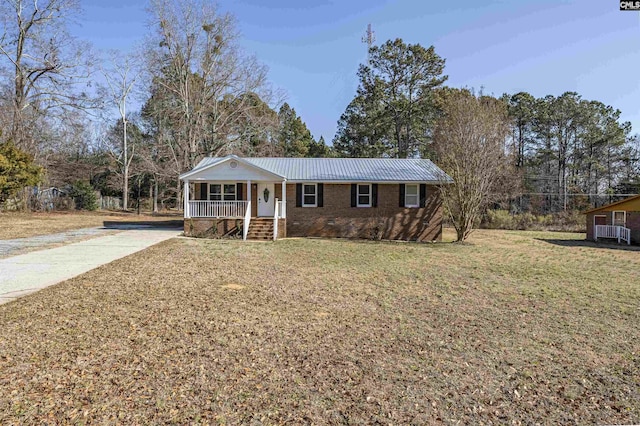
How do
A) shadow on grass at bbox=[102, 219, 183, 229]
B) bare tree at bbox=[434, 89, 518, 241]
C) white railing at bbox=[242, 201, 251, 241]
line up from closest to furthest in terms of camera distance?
white railing at bbox=[242, 201, 251, 241], bare tree at bbox=[434, 89, 518, 241], shadow on grass at bbox=[102, 219, 183, 229]

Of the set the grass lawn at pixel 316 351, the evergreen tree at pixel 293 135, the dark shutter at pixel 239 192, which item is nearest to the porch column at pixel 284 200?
the dark shutter at pixel 239 192

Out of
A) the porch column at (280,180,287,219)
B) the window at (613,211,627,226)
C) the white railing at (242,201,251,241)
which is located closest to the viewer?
the white railing at (242,201,251,241)

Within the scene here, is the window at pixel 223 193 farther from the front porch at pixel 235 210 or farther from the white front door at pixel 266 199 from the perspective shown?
the white front door at pixel 266 199

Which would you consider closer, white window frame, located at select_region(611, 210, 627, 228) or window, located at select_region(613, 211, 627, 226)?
white window frame, located at select_region(611, 210, 627, 228)

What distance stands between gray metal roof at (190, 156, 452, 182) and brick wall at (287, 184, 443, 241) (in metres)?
0.52

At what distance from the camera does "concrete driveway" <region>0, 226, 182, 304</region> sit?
A: 22.0ft

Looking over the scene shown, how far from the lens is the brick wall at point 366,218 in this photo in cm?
1836

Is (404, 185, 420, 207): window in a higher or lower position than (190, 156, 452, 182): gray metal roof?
lower

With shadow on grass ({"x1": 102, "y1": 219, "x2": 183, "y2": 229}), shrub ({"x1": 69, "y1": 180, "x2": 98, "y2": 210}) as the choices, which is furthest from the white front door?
shrub ({"x1": 69, "y1": 180, "x2": 98, "y2": 210})

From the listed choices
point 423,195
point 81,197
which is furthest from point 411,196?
point 81,197

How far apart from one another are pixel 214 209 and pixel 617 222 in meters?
22.0

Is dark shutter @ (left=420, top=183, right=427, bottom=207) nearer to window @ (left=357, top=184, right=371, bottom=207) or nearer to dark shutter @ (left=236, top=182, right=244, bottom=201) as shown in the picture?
window @ (left=357, top=184, right=371, bottom=207)

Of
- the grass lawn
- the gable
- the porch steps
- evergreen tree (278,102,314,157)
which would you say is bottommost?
the grass lawn

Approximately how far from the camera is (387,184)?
18.5 metres
